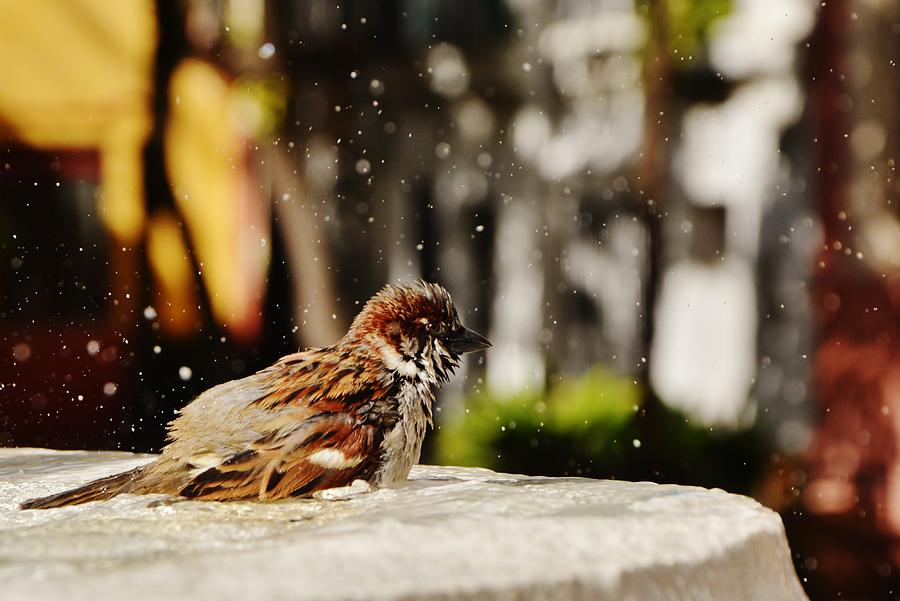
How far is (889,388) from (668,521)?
4.06m

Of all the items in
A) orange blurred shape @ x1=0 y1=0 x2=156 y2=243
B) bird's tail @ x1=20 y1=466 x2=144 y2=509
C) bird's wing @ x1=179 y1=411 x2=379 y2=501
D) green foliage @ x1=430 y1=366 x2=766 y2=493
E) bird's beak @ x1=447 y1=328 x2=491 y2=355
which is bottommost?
green foliage @ x1=430 y1=366 x2=766 y2=493

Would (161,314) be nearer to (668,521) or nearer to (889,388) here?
(889,388)

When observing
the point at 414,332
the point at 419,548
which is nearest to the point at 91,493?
the point at 414,332

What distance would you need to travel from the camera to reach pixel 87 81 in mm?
6988

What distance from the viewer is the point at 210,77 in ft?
22.0

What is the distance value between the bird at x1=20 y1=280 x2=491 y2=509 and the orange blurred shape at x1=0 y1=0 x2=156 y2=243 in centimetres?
470

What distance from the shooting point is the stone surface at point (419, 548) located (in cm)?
117

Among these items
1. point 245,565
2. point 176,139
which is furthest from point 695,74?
point 245,565

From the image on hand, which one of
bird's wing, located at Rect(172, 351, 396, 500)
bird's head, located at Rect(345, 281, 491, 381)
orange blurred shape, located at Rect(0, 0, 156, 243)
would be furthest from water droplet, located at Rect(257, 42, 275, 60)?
bird's wing, located at Rect(172, 351, 396, 500)

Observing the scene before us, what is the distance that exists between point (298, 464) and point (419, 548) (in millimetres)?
814

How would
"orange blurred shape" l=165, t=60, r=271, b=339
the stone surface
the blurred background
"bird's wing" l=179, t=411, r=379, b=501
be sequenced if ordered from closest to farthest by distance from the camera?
the stone surface
"bird's wing" l=179, t=411, r=379, b=501
the blurred background
"orange blurred shape" l=165, t=60, r=271, b=339

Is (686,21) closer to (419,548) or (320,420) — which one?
(320,420)

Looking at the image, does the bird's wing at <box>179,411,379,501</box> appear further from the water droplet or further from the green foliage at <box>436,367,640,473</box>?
the water droplet

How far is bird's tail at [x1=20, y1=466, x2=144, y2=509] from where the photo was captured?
208cm
